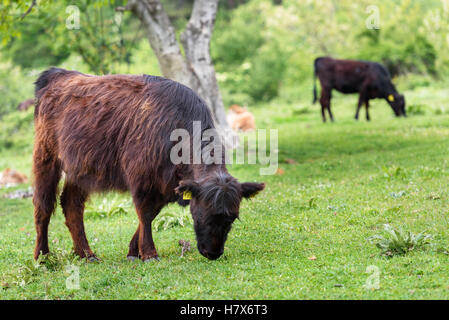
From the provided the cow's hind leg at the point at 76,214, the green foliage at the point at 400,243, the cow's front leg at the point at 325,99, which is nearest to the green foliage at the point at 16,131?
the cow's front leg at the point at 325,99

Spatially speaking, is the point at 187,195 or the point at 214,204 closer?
the point at 214,204

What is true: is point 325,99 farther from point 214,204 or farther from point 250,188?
point 214,204

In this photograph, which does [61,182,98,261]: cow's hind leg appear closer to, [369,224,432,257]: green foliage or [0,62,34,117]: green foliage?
[369,224,432,257]: green foliage

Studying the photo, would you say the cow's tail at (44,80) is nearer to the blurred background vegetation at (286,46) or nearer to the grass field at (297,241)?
the grass field at (297,241)

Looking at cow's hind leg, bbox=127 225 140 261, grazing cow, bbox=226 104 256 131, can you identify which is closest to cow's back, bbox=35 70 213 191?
cow's hind leg, bbox=127 225 140 261

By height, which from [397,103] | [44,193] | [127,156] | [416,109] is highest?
[127,156]

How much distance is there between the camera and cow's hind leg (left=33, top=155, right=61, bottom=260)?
23.0 feet

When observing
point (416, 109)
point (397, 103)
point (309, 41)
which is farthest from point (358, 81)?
point (309, 41)

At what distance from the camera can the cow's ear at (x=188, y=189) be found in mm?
5668

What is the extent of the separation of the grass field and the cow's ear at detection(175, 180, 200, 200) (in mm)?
736

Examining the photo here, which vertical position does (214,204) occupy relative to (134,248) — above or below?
above

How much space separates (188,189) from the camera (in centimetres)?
573

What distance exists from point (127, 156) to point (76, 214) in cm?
134
